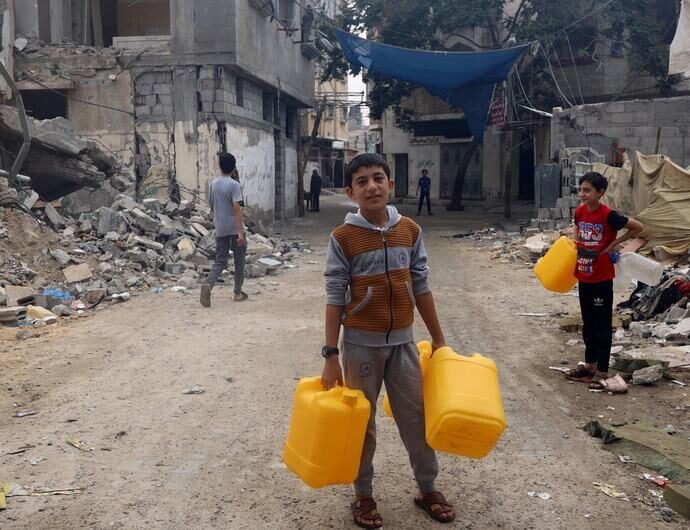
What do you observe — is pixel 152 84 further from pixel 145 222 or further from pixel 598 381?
pixel 598 381

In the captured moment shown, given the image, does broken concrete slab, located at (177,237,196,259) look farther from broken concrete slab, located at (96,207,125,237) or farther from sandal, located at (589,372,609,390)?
sandal, located at (589,372,609,390)

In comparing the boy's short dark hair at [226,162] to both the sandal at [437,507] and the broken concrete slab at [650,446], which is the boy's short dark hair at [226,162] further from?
the sandal at [437,507]

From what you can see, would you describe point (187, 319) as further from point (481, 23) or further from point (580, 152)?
point (481, 23)

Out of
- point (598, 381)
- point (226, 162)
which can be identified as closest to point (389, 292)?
point (598, 381)

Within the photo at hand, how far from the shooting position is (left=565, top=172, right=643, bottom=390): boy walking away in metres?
4.53

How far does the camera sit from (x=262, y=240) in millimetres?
12680

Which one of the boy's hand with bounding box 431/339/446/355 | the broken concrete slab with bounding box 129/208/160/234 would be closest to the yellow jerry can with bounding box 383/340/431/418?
the boy's hand with bounding box 431/339/446/355

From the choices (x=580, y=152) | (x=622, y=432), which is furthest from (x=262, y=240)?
(x=622, y=432)

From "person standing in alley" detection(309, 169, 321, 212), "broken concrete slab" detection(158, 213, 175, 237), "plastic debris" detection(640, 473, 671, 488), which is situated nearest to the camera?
"plastic debris" detection(640, 473, 671, 488)

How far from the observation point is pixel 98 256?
9.28 meters

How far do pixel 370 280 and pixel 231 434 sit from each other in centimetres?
160

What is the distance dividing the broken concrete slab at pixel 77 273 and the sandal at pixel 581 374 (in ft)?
19.8

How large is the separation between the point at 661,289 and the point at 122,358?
500 centimetres

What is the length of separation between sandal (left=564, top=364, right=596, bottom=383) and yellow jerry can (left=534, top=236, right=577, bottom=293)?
0.58m
